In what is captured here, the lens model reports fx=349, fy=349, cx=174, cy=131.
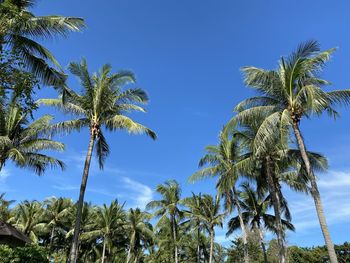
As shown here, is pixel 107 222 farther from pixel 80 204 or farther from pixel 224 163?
pixel 80 204

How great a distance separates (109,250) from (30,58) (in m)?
38.4

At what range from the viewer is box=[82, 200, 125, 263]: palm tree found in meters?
42.3

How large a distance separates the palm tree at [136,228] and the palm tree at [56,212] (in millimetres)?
7858

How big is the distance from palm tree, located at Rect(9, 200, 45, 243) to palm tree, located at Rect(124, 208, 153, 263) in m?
11.0

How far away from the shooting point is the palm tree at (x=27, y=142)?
19359 mm

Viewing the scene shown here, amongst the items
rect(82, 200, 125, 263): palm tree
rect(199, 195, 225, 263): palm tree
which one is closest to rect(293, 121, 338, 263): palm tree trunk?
rect(199, 195, 225, 263): palm tree

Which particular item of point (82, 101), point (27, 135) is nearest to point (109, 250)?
point (27, 135)

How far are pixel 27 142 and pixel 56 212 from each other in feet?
83.9

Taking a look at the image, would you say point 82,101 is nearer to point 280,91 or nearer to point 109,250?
point 280,91

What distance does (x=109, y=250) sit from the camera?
4584 centimetres

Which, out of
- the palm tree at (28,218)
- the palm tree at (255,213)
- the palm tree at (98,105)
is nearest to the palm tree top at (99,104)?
the palm tree at (98,105)

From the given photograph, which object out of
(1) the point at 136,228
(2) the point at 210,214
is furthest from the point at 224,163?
(1) the point at 136,228

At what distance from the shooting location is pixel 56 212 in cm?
4303

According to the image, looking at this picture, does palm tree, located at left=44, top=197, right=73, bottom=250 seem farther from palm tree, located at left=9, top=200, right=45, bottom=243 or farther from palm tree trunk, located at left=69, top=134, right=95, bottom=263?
palm tree trunk, located at left=69, top=134, right=95, bottom=263
